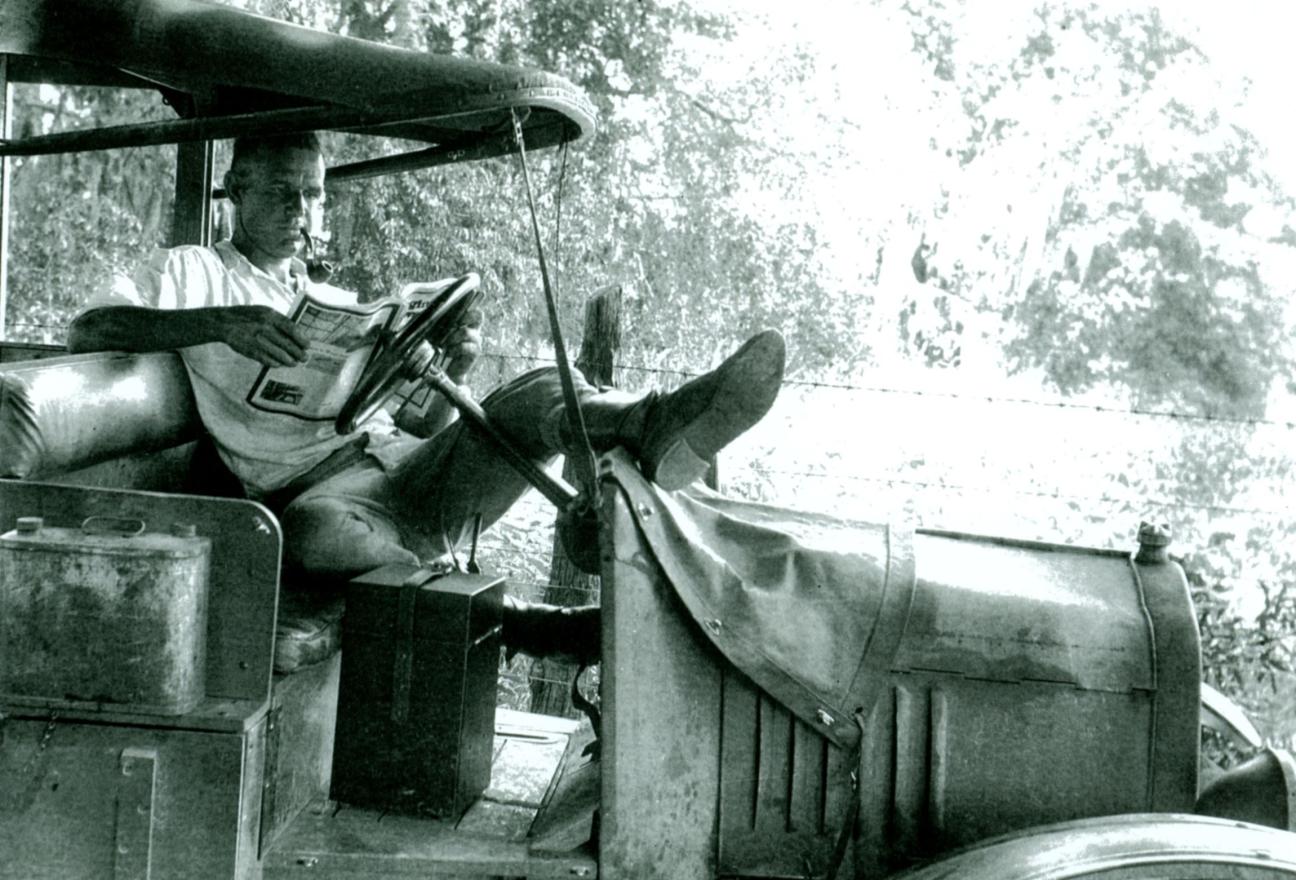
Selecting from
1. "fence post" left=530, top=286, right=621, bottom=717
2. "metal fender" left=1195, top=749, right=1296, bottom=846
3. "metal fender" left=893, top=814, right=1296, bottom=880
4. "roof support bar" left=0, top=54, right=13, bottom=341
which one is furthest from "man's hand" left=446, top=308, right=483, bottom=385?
"fence post" left=530, top=286, right=621, bottom=717

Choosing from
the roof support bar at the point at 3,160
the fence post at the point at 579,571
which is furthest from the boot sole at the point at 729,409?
the fence post at the point at 579,571

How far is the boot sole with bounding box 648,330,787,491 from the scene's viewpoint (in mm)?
2508

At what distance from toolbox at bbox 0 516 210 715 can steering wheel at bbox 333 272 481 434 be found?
669 mm

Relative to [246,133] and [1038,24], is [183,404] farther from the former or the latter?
[1038,24]

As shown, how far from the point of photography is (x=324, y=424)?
3.41m

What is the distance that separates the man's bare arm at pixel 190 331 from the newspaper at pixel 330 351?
0.06 metres

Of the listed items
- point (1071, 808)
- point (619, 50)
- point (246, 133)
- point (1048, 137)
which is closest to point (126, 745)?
point (246, 133)

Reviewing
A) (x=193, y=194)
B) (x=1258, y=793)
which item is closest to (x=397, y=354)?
(x=193, y=194)

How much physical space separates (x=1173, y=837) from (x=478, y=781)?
1446mm

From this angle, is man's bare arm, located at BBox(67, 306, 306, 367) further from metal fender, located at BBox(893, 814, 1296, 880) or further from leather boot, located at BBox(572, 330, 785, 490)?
metal fender, located at BBox(893, 814, 1296, 880)

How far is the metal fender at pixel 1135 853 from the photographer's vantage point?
2260mm

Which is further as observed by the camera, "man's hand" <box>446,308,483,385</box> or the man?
"man's hand" <box>446,308,483,385</box>

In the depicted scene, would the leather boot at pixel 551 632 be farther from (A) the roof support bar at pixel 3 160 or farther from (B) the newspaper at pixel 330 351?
(A) the roof support bar at pixel 3 160

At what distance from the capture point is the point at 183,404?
3.35 m
